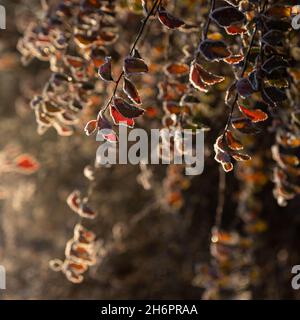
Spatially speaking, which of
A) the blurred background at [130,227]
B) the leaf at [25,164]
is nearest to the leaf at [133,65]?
the blurred background at [130,227]

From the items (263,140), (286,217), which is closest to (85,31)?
(263,140)

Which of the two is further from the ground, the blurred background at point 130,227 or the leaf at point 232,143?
the leaf at point 232,143

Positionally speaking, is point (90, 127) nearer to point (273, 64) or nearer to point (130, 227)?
point (273, 64)

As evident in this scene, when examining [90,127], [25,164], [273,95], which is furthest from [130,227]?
[273,95]

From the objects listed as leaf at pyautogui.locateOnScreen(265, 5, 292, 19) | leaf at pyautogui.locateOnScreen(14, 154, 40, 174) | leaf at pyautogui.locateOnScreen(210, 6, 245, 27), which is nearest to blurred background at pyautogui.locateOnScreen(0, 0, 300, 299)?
leaf at pyautogui.locateOnScreen(14, 154, 40, 174)

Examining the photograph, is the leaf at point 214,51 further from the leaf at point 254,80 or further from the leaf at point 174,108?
the leaf at point 174,108
